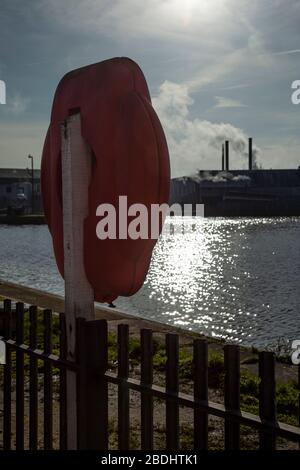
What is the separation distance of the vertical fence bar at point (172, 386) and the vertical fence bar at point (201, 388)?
0.13 metres

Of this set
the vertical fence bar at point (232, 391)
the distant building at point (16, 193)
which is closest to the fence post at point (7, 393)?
the vertical fence bar at point (232, 391)

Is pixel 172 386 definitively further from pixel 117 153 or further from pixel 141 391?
pixel 117 153

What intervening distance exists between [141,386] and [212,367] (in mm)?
4596

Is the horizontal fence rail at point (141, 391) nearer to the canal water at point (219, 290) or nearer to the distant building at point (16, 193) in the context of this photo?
the canal water at point (219, 290)

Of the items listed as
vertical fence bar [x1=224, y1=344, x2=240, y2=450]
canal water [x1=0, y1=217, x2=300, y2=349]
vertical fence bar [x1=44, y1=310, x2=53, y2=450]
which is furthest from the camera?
canal water [x1=0, y1=217, x2=300, y2=349]

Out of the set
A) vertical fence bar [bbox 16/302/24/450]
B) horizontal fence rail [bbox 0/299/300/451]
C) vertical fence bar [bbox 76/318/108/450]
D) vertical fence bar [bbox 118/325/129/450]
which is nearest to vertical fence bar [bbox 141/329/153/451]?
horizontal fence rail [bbox 0/299/300/451]

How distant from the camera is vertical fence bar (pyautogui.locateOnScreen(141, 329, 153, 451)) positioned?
299 cm

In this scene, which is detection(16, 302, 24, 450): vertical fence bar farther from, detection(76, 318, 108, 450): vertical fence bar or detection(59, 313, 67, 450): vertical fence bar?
detection(76, 318, 108, 450): vertical fence bar

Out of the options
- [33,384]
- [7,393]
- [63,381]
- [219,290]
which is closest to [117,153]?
[63,381]

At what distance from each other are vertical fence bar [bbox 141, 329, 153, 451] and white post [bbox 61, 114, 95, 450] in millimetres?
490

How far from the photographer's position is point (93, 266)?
324cm

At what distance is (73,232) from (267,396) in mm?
1393

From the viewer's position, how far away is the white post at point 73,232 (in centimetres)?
322

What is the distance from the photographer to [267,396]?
2.49m
